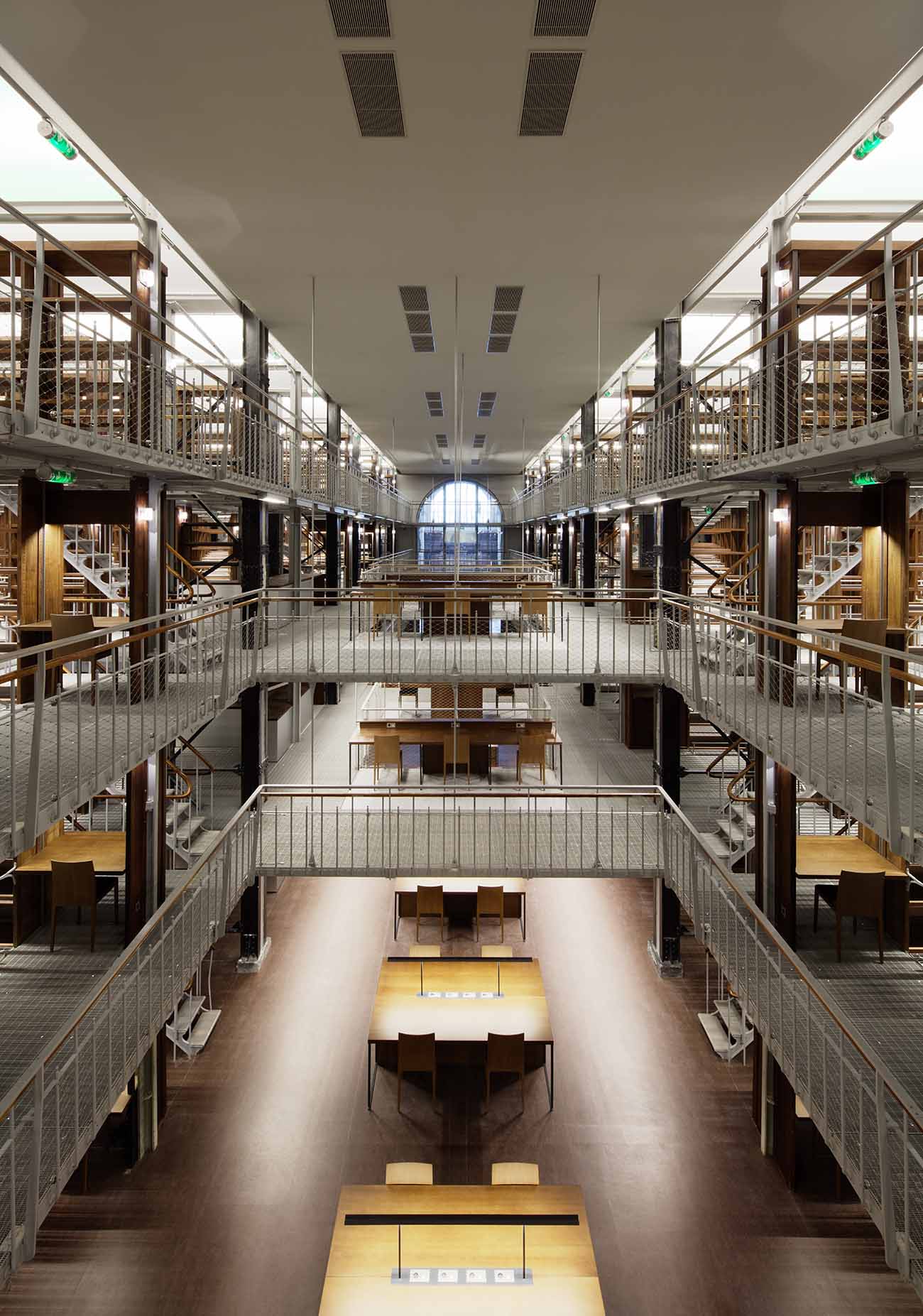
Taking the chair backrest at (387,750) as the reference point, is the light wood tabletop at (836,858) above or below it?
below

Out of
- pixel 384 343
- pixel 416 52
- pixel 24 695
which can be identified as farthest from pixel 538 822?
pixel 416 52

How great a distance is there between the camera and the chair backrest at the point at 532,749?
9227 millimetres

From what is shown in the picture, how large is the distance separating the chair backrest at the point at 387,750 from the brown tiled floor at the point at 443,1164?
83.5 inches

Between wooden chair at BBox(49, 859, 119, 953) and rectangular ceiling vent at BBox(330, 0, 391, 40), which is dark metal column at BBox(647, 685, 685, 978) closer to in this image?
wooden chair at BBox(49, 859, 119, 953)

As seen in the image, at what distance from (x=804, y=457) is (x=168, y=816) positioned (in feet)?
19.5

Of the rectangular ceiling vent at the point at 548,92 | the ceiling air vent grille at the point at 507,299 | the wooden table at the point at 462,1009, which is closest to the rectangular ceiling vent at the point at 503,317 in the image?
the ceiling air vent grille at the point at 507,299

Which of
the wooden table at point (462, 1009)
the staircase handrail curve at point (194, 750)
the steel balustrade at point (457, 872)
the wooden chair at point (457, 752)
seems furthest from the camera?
the wooden chair at point (457, 752)

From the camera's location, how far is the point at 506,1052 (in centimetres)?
700

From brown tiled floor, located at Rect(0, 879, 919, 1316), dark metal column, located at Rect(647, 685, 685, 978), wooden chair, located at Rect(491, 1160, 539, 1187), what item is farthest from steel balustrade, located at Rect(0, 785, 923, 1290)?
wooden chair, located at Rect(491, 1160, 539, 1187)

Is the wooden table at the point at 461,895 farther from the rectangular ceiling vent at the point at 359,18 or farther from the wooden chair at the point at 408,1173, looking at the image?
the rectangular ceiling vent at the point at 359,18

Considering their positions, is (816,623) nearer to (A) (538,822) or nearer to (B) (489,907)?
(A) (538,822)

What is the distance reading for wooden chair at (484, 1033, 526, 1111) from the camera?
6930mm

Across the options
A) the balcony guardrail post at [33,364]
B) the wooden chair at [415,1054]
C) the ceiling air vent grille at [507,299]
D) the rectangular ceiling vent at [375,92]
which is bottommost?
the wooden chair at [415,1054]

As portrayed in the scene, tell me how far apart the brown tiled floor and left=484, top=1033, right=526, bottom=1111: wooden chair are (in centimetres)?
29
